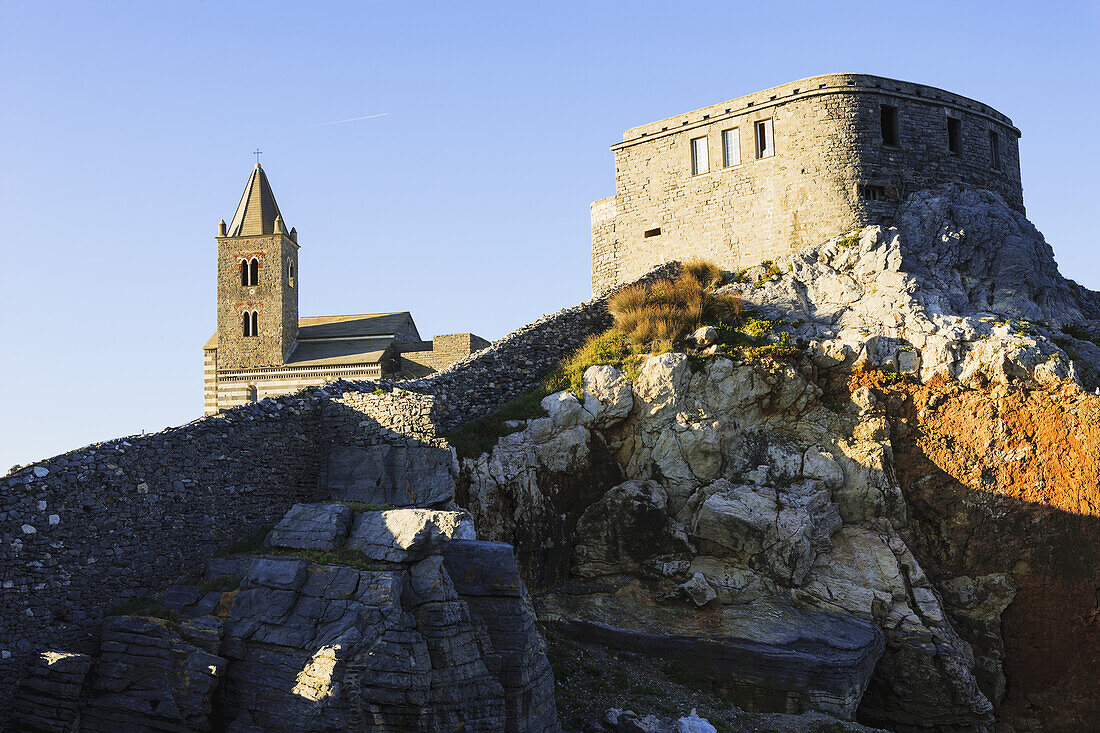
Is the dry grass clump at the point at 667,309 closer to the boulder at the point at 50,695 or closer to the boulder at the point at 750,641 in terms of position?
the boulder at the point at 750,641

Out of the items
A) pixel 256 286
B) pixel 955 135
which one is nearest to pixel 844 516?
pixel 955 135

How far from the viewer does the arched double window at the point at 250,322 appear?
128 ft

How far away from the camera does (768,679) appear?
15.9 m

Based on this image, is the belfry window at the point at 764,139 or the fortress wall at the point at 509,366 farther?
the belfry window at the point at 764,139

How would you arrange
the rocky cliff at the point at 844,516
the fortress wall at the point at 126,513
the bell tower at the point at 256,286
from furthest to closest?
the bell tower at the point at 256,286, the rocky cliff at the point at 844,516, the fortress wall at the point at 126,513

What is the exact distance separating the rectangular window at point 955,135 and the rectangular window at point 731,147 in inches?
236

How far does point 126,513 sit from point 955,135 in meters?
23.9

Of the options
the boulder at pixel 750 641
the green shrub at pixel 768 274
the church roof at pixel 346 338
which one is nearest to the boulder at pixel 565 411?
the boulder at pixel 750 641

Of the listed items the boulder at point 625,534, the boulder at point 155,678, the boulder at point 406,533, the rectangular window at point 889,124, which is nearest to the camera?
the boulder at point 155,678

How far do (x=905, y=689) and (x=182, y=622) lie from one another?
12.9m

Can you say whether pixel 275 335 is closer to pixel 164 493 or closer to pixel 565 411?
pixel 565 411

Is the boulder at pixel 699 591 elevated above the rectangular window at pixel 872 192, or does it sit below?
below

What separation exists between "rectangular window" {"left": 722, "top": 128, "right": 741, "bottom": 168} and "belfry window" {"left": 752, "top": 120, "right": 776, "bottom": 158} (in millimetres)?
548

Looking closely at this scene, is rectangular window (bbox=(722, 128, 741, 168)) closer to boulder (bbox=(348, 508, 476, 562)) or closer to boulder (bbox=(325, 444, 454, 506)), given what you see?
boulder (bbox=(325, 444, 454, 506))
